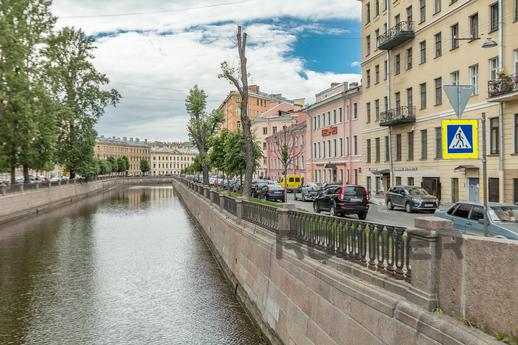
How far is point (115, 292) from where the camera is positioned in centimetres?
1627

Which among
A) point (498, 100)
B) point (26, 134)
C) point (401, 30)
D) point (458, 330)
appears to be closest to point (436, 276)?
point (458, 330)

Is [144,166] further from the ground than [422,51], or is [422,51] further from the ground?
[422,51]

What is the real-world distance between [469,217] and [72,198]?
5527 cm

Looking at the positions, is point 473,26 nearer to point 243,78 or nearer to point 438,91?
point 438,91

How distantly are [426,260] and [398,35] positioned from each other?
34.1 meters

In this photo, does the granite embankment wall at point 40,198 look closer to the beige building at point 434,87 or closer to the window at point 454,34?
the beige building at point 434,87

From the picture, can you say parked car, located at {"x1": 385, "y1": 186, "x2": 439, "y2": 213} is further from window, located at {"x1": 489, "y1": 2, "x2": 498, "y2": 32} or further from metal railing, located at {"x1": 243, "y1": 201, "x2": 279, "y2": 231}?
metal railing, located at {"x1": 243, "y1": 201, "x2": 279, "y2": 231}

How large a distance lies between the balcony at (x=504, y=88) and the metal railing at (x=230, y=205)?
15141 mm

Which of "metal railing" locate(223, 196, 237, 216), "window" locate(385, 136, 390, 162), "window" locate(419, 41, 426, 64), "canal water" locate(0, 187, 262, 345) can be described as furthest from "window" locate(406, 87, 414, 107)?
"metal railing" locate(223, 196, 237, 216)

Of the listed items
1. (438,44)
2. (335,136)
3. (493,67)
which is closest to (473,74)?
(493,67)

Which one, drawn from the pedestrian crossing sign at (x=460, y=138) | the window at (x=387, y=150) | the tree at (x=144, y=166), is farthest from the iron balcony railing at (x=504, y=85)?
the tree at (x=144, y=166)

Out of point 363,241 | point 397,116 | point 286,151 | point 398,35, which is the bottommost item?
point 363,241

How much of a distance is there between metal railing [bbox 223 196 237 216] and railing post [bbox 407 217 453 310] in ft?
43.1

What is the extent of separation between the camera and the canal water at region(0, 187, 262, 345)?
12.1 metres
